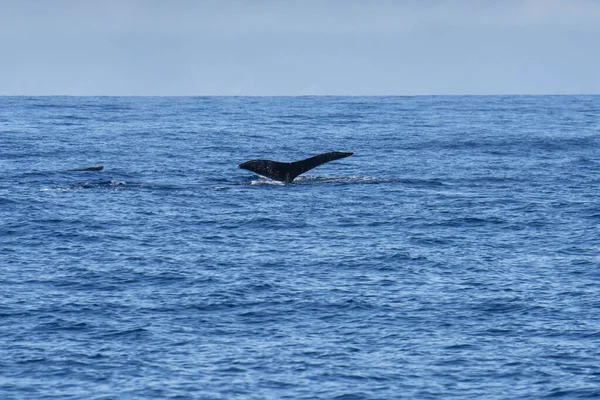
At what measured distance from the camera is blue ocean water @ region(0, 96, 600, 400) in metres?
20.2

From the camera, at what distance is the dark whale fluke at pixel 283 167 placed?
40.8 m

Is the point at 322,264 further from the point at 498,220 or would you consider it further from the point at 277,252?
the point at 498,220

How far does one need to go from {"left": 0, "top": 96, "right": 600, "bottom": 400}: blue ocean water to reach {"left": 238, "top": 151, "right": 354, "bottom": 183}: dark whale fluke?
0.70 metres

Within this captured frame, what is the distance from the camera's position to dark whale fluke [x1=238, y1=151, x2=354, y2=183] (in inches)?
1604

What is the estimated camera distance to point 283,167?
43.0 metres

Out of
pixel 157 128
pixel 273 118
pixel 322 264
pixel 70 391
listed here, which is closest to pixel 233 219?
pixel 322 264

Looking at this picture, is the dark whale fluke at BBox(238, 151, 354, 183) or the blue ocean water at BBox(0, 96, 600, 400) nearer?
the blue ocean water at BBox(0, 96, 600, 400)

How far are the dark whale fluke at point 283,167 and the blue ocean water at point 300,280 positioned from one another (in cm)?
70

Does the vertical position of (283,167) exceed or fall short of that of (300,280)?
it exceeds it

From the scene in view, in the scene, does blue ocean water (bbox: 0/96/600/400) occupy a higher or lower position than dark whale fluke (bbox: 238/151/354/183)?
lower

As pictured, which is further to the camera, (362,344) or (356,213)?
(356,213)

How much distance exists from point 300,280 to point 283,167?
15913 millimetres

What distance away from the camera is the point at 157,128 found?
83500 mm

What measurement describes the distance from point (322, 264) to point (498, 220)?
30.3ft
